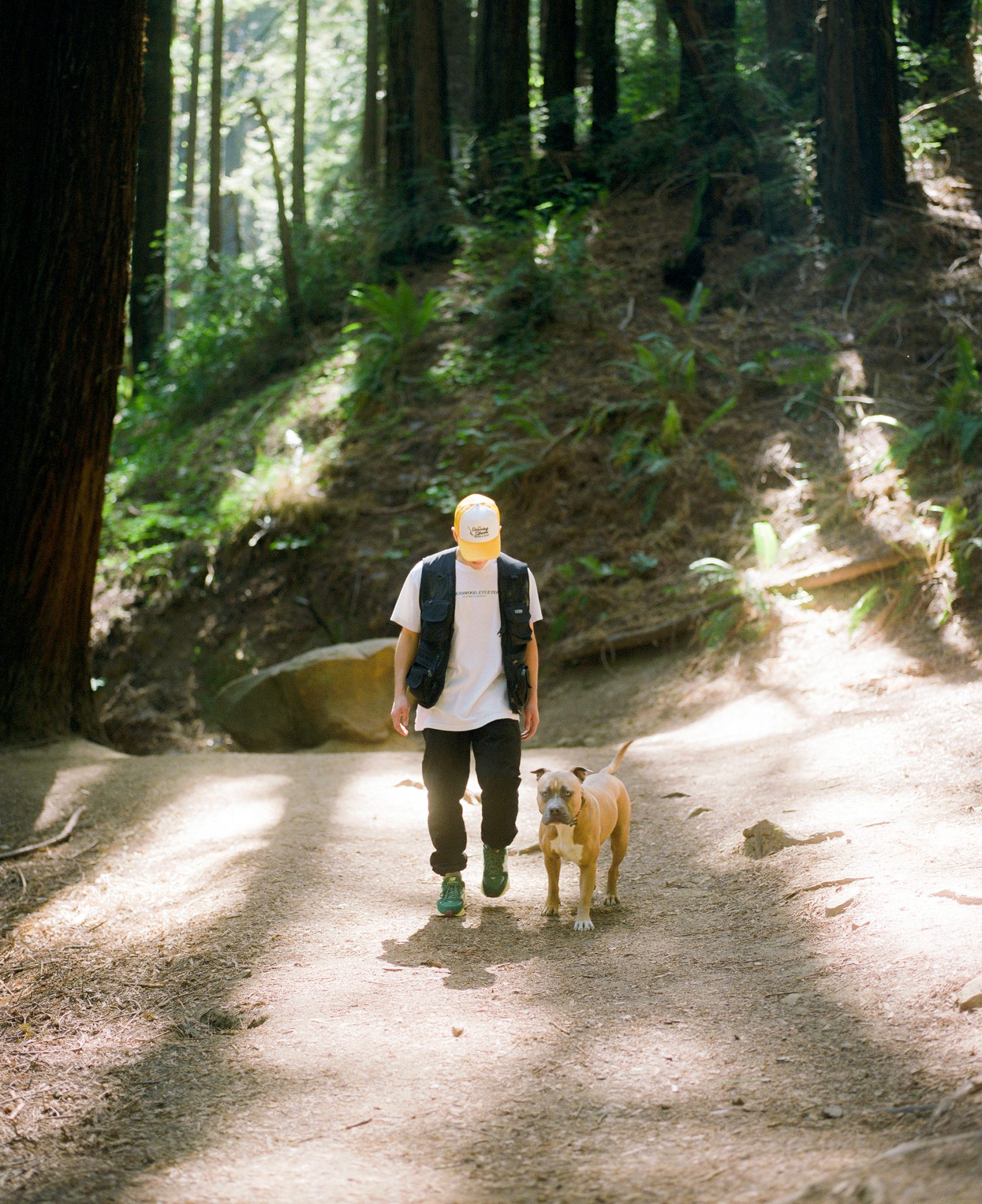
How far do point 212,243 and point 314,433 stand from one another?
35.0 ft

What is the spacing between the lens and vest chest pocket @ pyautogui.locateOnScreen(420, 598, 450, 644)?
15.4 feet

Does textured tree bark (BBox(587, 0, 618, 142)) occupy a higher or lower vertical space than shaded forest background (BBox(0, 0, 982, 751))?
higher

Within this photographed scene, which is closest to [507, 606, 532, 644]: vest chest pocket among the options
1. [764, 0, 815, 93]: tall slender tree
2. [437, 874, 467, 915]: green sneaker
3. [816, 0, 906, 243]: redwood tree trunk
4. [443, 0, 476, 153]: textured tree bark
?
[437, 874, 467, 915]: green sneaker

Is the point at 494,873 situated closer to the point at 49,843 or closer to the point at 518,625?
the point at 518,625

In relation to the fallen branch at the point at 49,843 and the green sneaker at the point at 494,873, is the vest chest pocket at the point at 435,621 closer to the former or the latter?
the green sneaker at the point at 494,873

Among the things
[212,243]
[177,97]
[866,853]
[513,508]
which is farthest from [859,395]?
[177,97]

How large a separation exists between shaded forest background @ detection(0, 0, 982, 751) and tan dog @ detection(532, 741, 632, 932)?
186 inches

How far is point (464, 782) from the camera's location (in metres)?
4.83

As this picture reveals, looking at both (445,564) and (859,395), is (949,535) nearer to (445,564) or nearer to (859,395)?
(859,395)

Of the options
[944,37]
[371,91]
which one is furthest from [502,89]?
[944,37]

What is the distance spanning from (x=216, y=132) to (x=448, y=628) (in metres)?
21.9

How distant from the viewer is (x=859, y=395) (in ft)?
37.9

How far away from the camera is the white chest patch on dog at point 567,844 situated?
4469 millimetres

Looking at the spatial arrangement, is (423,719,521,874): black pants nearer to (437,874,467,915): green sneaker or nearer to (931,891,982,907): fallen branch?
(437,874,467,915): green sneaker
